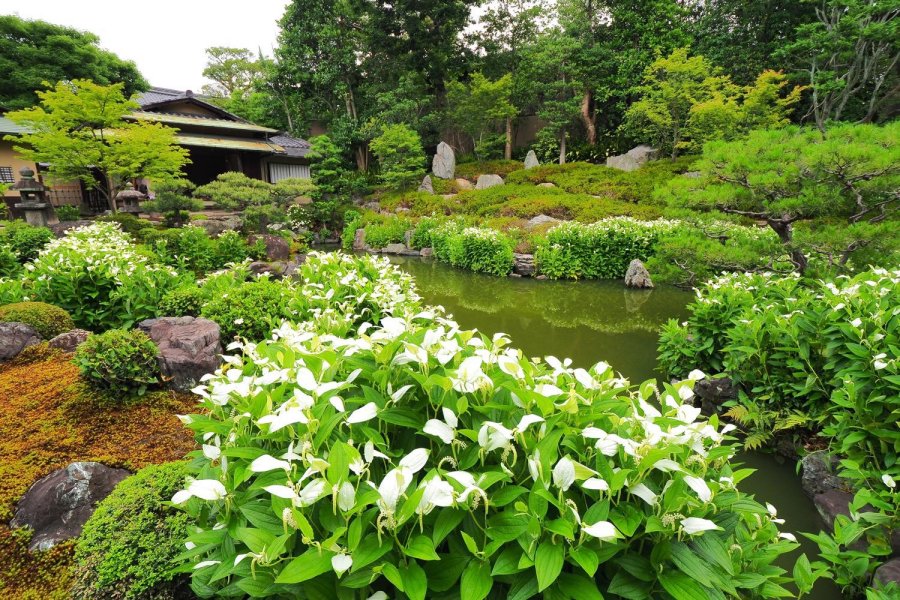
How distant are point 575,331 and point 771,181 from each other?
3.40m

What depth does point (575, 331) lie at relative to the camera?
286 inches

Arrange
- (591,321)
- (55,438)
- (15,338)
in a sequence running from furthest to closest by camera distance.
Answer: (591,321) → (15,338) → (55,438)

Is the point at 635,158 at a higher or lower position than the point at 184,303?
higher

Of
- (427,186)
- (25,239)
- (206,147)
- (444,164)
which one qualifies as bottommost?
(25,239)

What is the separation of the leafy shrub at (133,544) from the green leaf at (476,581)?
4.26 ft

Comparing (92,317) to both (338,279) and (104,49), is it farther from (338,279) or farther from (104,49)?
(104,49)

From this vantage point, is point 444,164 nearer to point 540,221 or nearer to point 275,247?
point 540,221

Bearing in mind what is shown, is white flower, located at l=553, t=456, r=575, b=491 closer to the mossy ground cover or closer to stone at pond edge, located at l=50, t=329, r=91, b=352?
the mossy ground cover

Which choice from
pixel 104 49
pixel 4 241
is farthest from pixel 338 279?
pixel 104 49

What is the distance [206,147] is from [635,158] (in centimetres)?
1890

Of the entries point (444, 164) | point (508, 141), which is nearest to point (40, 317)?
point (444, 164)

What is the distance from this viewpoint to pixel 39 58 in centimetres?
1761

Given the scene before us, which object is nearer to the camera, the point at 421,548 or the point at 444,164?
the point at 421,548

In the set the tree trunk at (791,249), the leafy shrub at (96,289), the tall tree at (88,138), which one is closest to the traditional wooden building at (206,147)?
the tall tree at (88,138)
